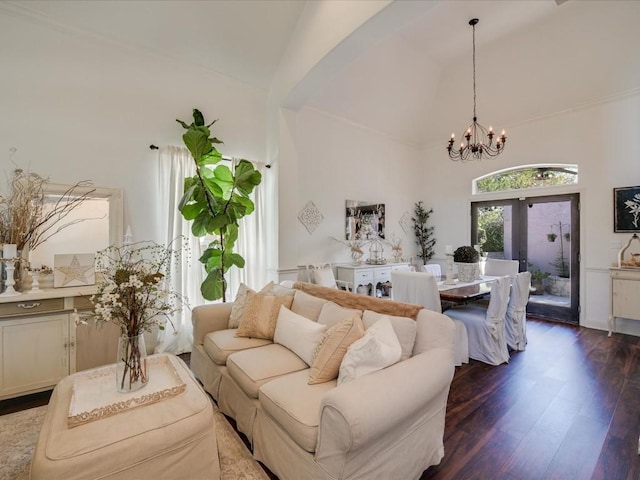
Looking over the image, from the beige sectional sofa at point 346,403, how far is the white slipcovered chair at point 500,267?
10.7ft

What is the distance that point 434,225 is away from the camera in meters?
6.47

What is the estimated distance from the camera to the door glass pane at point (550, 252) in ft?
15.9

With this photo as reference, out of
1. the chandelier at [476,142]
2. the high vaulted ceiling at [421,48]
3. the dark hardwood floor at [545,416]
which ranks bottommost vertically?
the dark hardwood floor at [545,416]

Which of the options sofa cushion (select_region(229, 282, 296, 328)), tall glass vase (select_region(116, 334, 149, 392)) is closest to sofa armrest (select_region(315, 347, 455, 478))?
tall glass vase (select_region(116, 334, 149, 392))

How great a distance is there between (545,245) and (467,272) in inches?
86.5

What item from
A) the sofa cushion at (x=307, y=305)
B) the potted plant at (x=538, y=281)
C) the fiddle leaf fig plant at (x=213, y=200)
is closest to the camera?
the sofa cushion at (x=307, y=305)

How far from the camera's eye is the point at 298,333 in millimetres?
2271

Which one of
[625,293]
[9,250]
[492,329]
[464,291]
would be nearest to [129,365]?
[9,250]

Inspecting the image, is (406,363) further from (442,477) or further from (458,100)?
(458,100)

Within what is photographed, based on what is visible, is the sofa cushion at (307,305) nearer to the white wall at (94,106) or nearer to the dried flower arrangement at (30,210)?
the white wall at (94,106)

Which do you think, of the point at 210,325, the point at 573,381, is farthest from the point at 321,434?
the point at 573,381

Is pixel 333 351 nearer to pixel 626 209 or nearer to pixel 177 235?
pixel 177 235

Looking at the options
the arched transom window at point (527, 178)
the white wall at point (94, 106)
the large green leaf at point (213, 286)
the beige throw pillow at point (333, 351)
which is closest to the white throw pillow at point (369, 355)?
the beige throw pillow at point (333, 351)

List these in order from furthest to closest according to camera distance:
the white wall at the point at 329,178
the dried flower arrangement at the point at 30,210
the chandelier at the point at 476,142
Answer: the white wall at the point at 329,178 → the chandelier at the point at 476,142 → the dried flower arrangement at the point at 30,210
